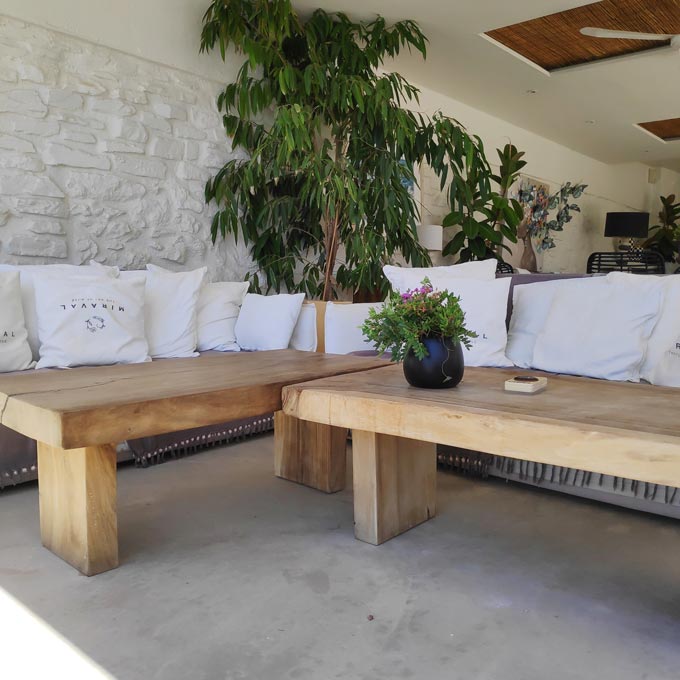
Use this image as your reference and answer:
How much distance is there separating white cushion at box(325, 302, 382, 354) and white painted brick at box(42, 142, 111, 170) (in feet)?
4.64

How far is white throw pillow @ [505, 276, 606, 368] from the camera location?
8.75 feet

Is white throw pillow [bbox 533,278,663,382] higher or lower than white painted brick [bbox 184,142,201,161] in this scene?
lower

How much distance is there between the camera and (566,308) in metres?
2.54

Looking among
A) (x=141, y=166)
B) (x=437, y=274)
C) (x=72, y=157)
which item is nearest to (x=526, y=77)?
(x=437, y=274)

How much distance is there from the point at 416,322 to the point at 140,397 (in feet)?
2.49

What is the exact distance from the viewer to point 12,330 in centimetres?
249

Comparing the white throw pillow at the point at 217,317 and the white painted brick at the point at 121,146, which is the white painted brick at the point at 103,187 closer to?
the white painted brick at the point at 121,146

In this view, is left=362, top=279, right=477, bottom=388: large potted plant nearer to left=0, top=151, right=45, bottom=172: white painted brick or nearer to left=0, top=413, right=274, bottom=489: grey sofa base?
left=0, top=413, right=274, bottom=489: grey sofa base

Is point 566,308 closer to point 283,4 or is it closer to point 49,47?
point 283,4

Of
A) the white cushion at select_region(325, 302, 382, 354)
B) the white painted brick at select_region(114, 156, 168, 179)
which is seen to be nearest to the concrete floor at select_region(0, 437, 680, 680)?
the white cushion at select_region(325, 302, 382, 354)

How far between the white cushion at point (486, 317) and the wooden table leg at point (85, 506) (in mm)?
1533

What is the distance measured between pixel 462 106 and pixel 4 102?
14.2 ft

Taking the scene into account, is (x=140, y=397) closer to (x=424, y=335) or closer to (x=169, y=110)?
(x=424, y=335)

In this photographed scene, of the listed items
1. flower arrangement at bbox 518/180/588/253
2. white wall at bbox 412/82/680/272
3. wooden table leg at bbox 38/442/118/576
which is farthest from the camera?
flower arrangement at bbox 518/180/588/253
